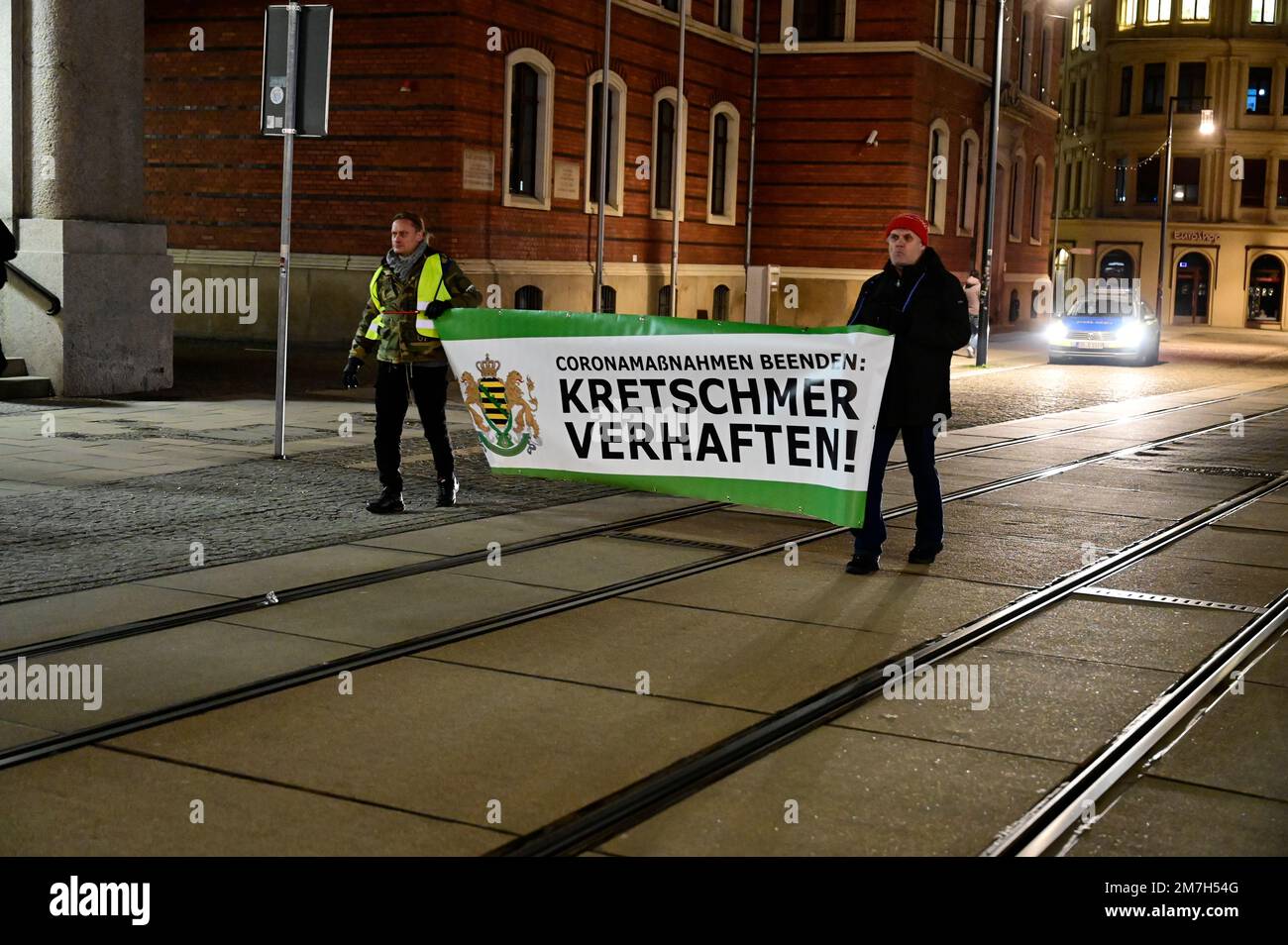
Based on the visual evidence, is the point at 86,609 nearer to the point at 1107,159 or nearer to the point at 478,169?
the point at 478,169

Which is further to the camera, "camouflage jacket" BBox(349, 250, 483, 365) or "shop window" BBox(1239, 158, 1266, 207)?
"shop window" BBox(1239, 158, 1266, 207)

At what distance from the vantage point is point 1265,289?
70.9 meters

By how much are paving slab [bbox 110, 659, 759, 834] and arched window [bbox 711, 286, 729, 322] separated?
31497 mm

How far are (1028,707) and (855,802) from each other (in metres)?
1.49

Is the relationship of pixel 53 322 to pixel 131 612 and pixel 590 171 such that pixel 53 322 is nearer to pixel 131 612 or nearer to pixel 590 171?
pixel 131 612

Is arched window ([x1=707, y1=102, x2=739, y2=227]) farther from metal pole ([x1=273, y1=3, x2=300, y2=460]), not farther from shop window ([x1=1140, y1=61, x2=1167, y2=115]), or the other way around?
shop window ([x1=1140, y1=61, x2=1167, y2=115])

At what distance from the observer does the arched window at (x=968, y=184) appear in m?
43.8

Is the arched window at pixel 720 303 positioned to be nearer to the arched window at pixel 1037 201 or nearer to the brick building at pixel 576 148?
the brick building at pixel 576 148

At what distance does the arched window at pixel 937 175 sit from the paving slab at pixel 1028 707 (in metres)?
34.7

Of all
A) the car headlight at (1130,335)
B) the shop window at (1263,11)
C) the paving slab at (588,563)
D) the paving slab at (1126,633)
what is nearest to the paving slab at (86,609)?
the paving slab at (588,563)

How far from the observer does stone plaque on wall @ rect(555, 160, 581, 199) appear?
30328 millimetres

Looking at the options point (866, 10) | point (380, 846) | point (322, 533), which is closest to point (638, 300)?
point (866, 10)

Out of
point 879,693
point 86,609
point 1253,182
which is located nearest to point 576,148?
point 86,609
